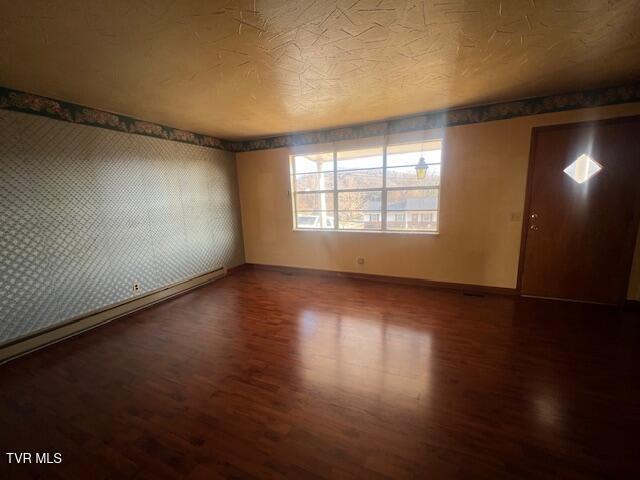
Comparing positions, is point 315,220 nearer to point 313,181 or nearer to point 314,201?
point 314,201

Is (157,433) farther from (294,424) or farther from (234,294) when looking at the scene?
(234,294)

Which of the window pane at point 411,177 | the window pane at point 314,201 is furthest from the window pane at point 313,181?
the window pane at point 411,177

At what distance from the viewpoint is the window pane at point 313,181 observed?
163 inches

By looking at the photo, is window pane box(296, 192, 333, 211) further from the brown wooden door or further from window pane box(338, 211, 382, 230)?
the brown wooden door

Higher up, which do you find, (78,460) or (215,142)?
(215,142)

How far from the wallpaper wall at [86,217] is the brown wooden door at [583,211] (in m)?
4.75

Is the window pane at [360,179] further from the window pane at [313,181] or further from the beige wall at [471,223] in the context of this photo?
the beige wall at [471,223]

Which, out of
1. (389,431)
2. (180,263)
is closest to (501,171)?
(389,431)

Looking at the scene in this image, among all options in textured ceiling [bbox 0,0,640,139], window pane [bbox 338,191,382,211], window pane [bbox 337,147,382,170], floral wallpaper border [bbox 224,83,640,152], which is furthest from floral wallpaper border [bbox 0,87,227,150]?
window pane [bbox 338,191,382,211]

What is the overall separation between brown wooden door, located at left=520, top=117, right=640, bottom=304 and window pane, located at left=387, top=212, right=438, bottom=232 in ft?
3.52

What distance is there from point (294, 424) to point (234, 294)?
2431 mm

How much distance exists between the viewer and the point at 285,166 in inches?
170

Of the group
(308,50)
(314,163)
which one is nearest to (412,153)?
(314,163)

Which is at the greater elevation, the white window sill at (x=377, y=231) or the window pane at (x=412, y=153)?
the window pane at (x=412, y=153)
